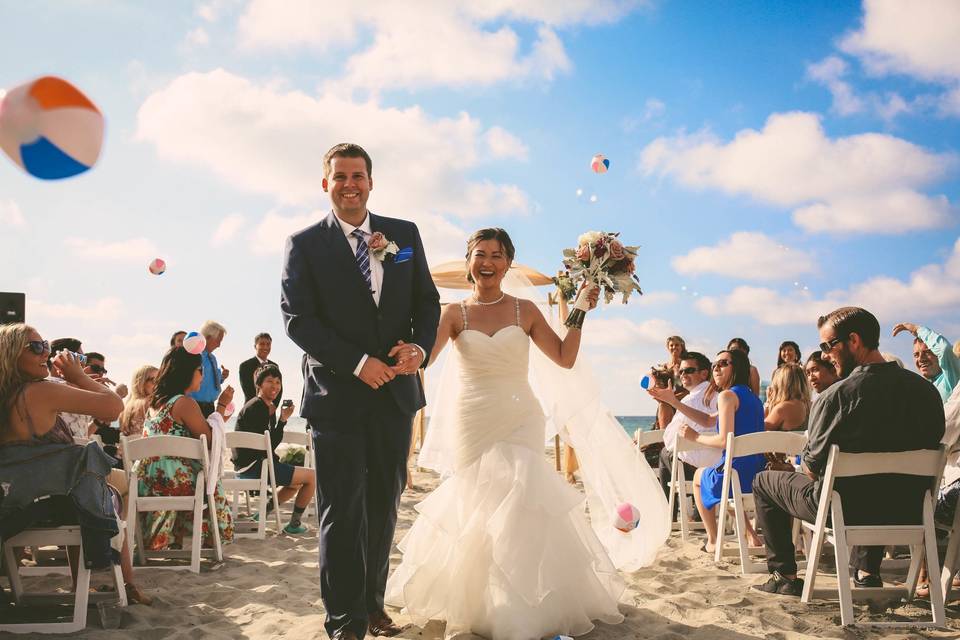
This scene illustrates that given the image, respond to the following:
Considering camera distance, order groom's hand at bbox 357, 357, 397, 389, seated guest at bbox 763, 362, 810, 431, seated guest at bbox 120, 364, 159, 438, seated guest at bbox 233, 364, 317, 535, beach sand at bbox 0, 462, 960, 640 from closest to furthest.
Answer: groom's hand at bbox 357, 357, 397, 389
beach sand at bbox 0, 462, 960, 640
seated guest at bbox 763, 362, 810, 431
seated guest at bbox 120, 364, 159, 438
seated guest at bbox 233, 364, 317, 535

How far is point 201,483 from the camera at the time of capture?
18.4 feet

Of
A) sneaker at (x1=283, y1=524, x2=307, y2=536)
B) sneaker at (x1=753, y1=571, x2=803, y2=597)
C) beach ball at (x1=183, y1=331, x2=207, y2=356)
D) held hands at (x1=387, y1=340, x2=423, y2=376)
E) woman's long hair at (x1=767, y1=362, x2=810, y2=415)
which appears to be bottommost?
sneaker at (x1=283, y1=524, x2=307, y2=536)

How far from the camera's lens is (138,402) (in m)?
7.07

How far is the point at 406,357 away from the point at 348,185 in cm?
89

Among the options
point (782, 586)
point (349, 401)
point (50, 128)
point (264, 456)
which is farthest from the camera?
point (264, 456)

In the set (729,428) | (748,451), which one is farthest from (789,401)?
(748,451)

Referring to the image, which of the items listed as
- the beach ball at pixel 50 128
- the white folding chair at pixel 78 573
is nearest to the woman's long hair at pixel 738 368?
the white folding chair at pixel 78 573

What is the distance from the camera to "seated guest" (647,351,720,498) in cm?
663

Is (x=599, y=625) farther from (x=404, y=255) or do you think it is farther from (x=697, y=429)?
(x=697, y=429)

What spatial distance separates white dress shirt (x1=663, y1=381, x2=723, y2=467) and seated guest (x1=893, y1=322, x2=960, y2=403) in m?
2.05

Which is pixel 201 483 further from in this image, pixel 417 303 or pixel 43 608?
pixel 417 303

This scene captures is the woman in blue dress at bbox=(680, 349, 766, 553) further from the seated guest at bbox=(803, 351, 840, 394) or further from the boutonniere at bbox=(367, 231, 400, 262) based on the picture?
the boutonniere at bbox=(367, 231, 400, 262)

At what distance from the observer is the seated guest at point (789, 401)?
20.6 ft

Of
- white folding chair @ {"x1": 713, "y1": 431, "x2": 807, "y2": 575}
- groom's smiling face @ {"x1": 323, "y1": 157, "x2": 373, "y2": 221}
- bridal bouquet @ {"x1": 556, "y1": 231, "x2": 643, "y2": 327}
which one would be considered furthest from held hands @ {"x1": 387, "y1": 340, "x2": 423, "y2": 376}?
white folding chair @ {"x1": 713, "y1": 431, "x2": 807, "y2": 575}
